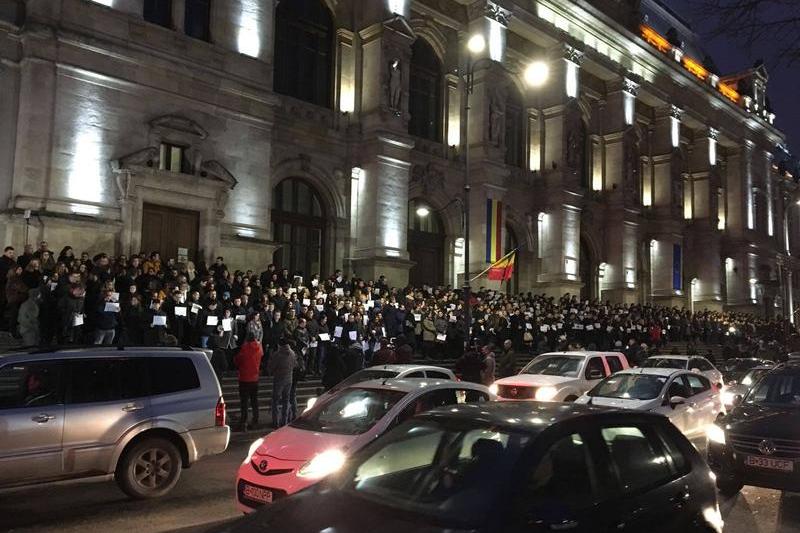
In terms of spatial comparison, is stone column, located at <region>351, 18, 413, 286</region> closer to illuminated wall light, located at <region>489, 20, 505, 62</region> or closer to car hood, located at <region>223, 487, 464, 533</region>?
illuminated wall light, located at <region>489, 20, 505, 62</region>

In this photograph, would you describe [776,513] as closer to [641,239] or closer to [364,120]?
[364,120]

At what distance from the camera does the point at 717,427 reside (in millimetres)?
9164

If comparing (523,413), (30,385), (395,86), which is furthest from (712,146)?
(523,413)

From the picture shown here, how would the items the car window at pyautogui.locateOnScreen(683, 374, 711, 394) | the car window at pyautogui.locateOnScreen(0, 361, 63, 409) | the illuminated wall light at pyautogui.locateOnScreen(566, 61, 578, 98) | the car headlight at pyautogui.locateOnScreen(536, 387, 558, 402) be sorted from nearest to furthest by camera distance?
the car window at pyautogui.locateOnScreen(0, 361, 63, 409)
the car window at pyautogui.locateOnScreen(683, 374, 711, 394)
the car headlight at pyautogui.locateOnScreen(536, 387, 558, 402)
the illuminated wall light at pyautogui.locateOnScreen(566, 61, 578, 98)

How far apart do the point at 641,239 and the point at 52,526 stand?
42981 mm

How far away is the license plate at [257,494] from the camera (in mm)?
6663

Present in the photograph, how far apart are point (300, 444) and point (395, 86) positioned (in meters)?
23.3

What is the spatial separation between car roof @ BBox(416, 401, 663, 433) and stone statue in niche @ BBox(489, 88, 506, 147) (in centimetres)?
2843

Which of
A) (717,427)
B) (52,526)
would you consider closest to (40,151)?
(52,526)

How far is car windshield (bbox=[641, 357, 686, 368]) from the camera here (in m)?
17.5

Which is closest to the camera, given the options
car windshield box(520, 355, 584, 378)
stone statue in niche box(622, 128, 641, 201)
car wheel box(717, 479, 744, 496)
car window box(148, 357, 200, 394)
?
car window box(148, 357, 200, 394)

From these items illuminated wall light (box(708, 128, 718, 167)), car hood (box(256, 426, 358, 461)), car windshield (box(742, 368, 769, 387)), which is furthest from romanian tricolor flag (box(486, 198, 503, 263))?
illuminated wall light (box(708, 128, 718, 167))

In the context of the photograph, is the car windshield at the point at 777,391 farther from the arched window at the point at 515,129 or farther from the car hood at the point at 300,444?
the arched window at the point at 515,129

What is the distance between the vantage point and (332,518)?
368 centimetres
